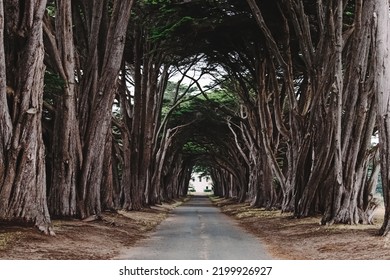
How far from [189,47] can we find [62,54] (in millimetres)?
7177

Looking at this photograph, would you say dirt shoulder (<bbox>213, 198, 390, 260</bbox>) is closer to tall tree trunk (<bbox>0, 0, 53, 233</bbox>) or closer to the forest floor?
the forest floor

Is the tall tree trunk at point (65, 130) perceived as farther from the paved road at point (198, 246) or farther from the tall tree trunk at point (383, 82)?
the tall tree trunk at point (383, 82)

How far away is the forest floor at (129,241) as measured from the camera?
9281mm

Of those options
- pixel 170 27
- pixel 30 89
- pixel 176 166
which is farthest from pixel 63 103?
pixel 176 166

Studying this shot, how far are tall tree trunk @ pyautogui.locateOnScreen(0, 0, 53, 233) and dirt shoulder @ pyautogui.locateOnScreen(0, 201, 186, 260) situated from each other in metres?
0.41

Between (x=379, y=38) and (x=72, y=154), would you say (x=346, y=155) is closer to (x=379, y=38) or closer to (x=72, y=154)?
(x=379, y=38)

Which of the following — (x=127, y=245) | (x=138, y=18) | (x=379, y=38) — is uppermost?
(x=138, y=18)

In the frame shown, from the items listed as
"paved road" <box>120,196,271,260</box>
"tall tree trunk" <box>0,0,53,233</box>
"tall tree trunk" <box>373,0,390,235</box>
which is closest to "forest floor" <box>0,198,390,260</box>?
"paved road" <box>120,196,271,260</box>

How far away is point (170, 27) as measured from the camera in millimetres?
18469

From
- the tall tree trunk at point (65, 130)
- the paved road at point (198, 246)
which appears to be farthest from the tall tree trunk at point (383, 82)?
the tall tree trunk at point (65, 130)

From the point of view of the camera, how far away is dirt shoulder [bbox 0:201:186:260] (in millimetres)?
8961

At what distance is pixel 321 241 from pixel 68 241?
4892 millimetres

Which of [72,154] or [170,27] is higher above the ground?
[170,27]

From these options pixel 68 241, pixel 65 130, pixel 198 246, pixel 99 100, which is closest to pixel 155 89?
pixel 99 100
